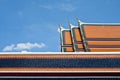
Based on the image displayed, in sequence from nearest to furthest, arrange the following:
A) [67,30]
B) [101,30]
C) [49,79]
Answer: [49,79] < [101,30] < [67,30]

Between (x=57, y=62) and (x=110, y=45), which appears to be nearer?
(x=57, y=62)

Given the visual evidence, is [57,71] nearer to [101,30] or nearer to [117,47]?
[117,47]

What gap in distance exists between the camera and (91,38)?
2638 centimetres

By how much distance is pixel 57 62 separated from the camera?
727 inches

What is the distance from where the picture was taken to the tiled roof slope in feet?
82.5

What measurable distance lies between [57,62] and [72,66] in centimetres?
81

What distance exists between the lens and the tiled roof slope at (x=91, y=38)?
2516 cm

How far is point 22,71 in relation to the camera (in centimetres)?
1819

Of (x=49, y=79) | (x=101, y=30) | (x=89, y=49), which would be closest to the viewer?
(x=49, y=79)

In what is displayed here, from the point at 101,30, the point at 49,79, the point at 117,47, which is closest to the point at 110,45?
the point at 117,47

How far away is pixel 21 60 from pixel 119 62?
509cm

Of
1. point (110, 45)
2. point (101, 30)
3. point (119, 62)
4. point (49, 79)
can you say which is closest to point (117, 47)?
point (110, 45)

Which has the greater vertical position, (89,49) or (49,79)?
(89,49)

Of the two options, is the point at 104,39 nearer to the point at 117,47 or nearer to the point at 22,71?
the point at 117,47
